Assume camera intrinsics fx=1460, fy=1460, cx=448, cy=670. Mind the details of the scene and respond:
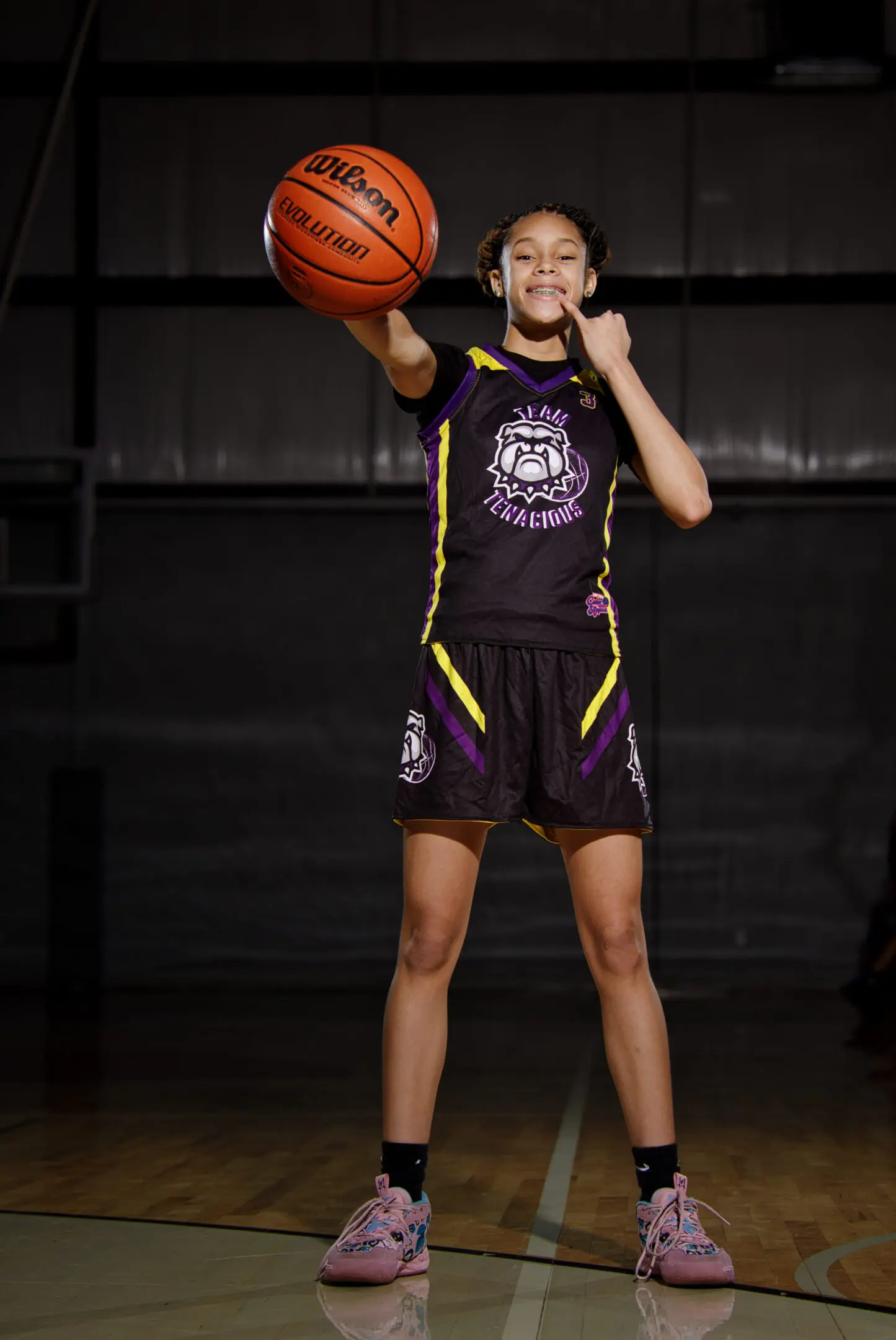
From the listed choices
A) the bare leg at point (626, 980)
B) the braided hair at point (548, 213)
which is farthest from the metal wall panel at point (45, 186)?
the bare leg at point (626, 980)

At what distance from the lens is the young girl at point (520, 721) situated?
2.31 m

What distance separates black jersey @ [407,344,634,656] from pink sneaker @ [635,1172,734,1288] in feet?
2.88

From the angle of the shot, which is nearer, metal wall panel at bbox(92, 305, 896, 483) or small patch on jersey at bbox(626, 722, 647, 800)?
small patch on jersey at bbox(626, 722, 647, 800)

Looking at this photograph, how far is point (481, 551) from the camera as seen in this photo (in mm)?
2379

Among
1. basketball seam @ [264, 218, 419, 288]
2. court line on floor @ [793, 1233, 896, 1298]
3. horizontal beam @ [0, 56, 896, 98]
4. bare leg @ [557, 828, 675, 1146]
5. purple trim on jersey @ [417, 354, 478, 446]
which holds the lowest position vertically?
court line on floor @ [793, 1233, 896, 1298]

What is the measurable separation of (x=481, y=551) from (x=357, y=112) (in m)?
6.92

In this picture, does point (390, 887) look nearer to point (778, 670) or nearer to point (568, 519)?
point (778, 670)

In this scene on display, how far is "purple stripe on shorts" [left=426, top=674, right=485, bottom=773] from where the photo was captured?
232cm

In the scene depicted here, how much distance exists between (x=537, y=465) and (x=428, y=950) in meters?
0.81

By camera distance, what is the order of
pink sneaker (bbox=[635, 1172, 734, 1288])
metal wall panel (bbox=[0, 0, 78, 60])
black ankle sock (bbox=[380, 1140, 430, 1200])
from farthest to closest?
metal wall panel (bbox=[0, 0, 78, 60]) < black ankle sock (bbox=[380, 1140, 430, 1200]) < pink sneaker (bbox=[635, 1172, 734, 1288])

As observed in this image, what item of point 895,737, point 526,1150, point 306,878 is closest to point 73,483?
point 306,878

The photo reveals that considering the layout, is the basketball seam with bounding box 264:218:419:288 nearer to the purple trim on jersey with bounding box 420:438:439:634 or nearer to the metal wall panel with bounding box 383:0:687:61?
the purple trim on jersey with bounding box 420:438:439:634

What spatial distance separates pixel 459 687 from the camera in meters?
2.35

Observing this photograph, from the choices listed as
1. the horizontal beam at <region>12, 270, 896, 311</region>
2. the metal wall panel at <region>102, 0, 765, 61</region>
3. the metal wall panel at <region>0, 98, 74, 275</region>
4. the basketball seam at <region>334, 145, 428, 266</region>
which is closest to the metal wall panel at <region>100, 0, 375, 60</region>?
the metal wall panel at <region>102, 0, 765, 61</region>
